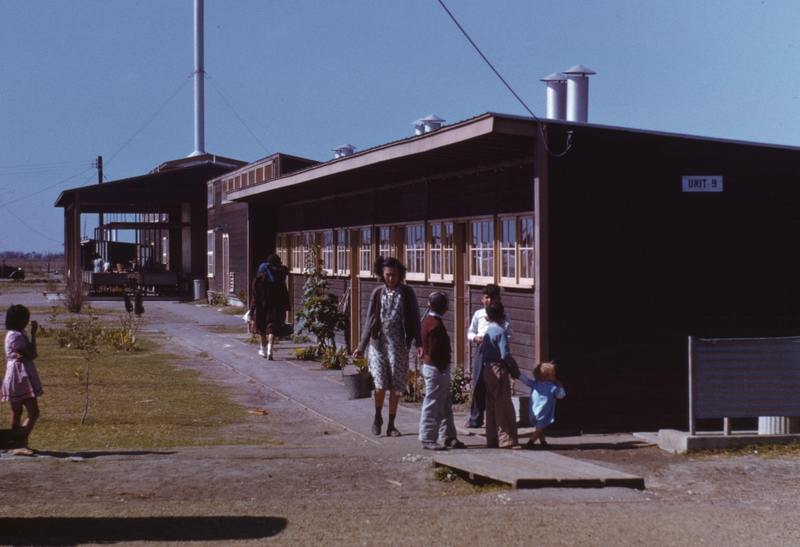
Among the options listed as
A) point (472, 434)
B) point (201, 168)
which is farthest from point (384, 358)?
point (201, 168)

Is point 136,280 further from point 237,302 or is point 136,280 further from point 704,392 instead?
point 704,392

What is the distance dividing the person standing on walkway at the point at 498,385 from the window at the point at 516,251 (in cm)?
191

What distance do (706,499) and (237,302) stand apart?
1152 inches

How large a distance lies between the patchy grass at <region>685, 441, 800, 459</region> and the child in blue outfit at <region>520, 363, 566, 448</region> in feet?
4.38

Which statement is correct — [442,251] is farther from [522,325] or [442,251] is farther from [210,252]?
[210,252]

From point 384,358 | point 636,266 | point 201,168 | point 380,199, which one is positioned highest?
point 201,168

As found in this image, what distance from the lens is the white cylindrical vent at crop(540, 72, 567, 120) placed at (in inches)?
567

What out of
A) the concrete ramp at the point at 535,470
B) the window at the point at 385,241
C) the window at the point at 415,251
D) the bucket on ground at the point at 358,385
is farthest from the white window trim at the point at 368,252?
the concrete ramp at the point at 535,470

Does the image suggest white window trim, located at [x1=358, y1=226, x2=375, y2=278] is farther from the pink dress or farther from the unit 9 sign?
the pink dress

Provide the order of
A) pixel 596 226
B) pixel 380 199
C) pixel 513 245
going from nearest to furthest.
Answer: pixel 596 226 → pixel 513 245 → pixel 380 199

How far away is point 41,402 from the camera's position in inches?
507

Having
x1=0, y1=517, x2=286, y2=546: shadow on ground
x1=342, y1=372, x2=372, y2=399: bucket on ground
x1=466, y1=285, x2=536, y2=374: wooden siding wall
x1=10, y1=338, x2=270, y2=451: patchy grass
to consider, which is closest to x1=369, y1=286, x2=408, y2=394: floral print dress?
x1=10, y1=338, x2=270, y2=451: patchy grass

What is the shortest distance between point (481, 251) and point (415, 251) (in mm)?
2645

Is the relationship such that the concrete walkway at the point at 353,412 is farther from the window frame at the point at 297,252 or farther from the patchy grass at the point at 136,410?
the window frame at the point at 297,252
